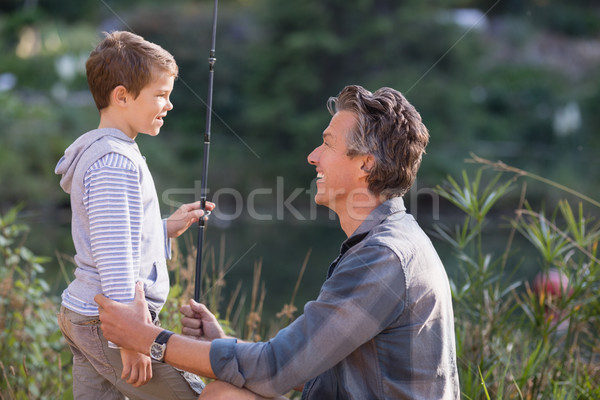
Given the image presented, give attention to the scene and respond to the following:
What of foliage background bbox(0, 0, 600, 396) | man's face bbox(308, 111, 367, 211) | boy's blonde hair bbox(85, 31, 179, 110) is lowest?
foliage background bbox(0, 0, 600, 396)

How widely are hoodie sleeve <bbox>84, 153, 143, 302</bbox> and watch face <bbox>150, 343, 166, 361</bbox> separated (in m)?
0.15

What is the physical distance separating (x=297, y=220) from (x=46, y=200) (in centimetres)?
463

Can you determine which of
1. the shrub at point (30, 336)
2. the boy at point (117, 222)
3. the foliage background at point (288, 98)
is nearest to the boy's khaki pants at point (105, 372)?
the boy at point (117, 222)

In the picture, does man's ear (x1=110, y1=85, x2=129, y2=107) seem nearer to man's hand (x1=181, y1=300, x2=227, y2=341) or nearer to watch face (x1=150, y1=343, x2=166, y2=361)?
man's hand (x1=181, y1=300, x2=227, y2=341)

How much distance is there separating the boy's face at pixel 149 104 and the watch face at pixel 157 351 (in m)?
0.60

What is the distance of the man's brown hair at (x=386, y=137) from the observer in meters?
1.84

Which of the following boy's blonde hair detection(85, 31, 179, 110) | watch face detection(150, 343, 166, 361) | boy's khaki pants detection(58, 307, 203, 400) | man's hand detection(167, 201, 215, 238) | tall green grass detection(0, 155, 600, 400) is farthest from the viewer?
tall green grass detection(0, 155, 600, 400)

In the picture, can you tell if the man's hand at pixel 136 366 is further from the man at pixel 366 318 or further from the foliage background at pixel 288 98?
the foliage background at pixel 288 98

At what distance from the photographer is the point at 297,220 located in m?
13.7

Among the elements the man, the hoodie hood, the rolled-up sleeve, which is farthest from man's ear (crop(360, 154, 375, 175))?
the hoodie hood

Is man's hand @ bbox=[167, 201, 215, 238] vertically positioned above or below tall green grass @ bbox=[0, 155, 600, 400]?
above

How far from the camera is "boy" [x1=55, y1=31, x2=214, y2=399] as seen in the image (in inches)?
69.8

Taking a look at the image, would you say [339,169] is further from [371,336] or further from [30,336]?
[30,336]

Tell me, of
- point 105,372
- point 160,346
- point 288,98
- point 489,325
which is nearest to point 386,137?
point 160,346
